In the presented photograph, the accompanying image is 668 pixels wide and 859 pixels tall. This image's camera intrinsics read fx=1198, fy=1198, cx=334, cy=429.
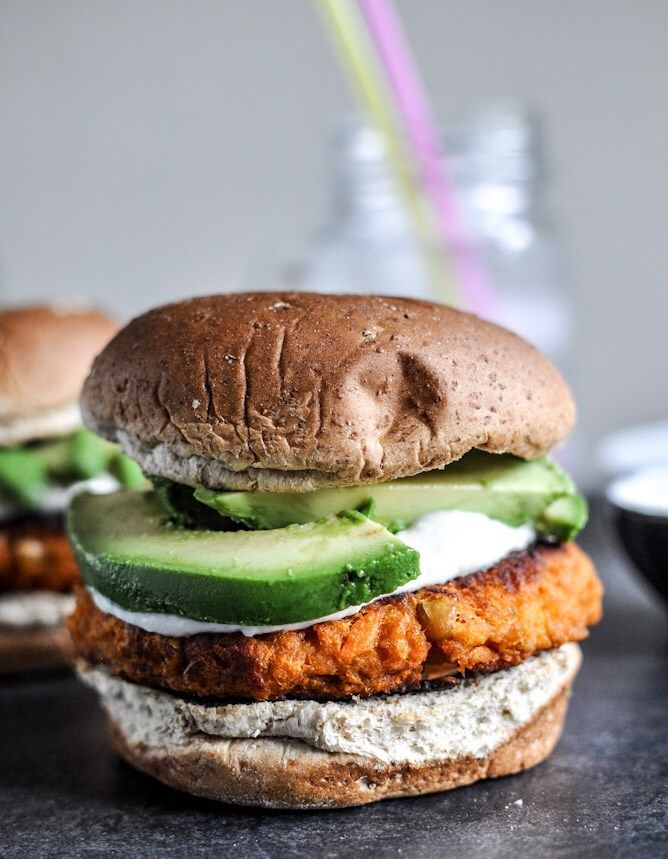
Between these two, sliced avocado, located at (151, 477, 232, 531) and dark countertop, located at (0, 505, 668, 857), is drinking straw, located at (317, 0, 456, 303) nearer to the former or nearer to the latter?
sliced avocado, located at (151, 477, 232, 531)

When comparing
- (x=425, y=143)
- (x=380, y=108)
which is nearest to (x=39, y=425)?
(x=380, y=108)

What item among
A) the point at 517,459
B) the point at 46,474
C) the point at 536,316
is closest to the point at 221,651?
the point at 517,459

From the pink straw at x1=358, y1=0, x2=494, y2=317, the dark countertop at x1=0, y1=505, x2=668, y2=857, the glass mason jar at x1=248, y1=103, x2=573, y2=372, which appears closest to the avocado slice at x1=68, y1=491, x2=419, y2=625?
the dark countertop at x1=0, y1=505, x2=668, y2=857

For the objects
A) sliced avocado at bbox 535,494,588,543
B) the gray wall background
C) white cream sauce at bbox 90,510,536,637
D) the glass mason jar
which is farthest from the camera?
the gray wall background

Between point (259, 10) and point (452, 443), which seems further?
point (259, 10)

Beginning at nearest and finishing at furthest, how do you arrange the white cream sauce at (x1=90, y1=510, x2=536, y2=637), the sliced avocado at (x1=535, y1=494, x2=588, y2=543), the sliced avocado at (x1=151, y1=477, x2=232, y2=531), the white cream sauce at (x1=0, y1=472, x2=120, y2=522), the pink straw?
1. the white cream sauce at (x1=90, y1=510, x2=536, y2=637)
2. the sliced avocado at (x1=151, y1=477, x2=232, y2=531)
3. the sliced avocado at (x1=535, y1=494, x2=588, y2=543)
4. the pink straw
5. the white cream sauce at (x1=0, y1=472, x2=120, y2=522)

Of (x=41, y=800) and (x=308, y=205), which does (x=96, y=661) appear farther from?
(x=308, y=205)

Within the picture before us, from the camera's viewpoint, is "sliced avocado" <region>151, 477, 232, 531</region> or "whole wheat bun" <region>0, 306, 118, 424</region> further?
"whole wheat bun" <region>0, 306, 118, 424</region>

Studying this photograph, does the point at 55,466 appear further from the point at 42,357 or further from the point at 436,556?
the point at 436,556
